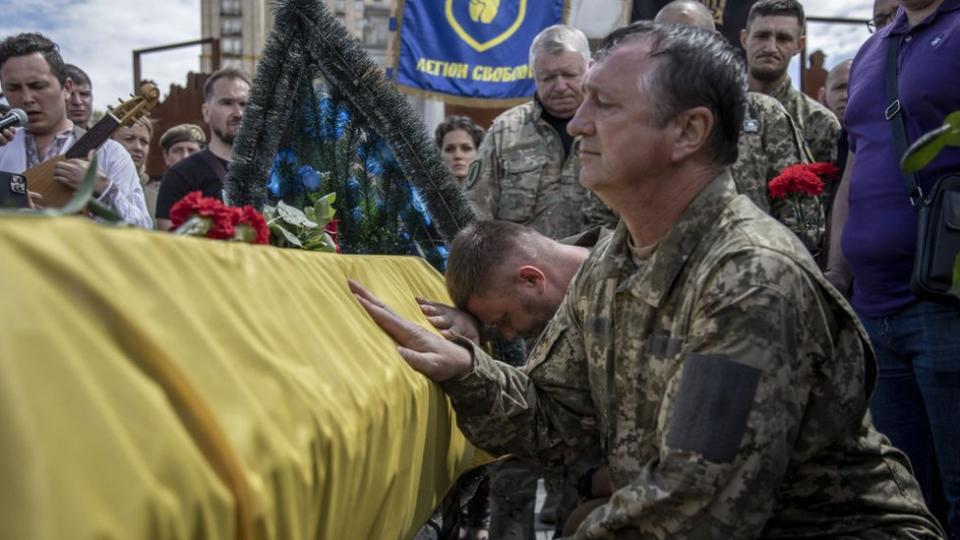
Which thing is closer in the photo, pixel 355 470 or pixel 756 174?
pixel 355 470

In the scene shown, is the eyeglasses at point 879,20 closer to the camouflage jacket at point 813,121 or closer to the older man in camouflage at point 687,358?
the camouflage jacket at point 813,121

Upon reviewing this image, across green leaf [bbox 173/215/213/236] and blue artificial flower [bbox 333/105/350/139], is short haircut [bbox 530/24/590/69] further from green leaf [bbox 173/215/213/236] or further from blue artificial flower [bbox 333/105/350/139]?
green leaf [bbox 173/215/213/236]

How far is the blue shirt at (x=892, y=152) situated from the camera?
2.80 m

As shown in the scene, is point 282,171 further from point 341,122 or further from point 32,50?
point 32,50

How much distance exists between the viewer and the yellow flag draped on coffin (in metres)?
0.89

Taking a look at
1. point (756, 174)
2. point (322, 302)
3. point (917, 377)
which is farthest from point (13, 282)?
point (756, 174)

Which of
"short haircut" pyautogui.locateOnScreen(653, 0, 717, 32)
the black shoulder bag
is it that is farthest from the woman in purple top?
"short haircut" pyautogui.locateOnScreen(653, 0, 717, 32)

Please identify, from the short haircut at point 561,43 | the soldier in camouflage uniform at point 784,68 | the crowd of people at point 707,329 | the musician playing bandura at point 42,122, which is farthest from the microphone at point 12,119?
the soldier in camouflage uniform at point 784,68

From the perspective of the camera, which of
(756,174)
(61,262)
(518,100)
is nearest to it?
(61,262)

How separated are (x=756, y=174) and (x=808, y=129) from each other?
2.19 ft

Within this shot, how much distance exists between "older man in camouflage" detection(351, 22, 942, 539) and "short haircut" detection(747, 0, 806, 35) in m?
2.57

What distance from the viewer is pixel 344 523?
155 cm

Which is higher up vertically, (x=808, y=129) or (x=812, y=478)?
(x=808, y=129)

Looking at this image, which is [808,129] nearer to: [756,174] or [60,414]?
[756,174]
